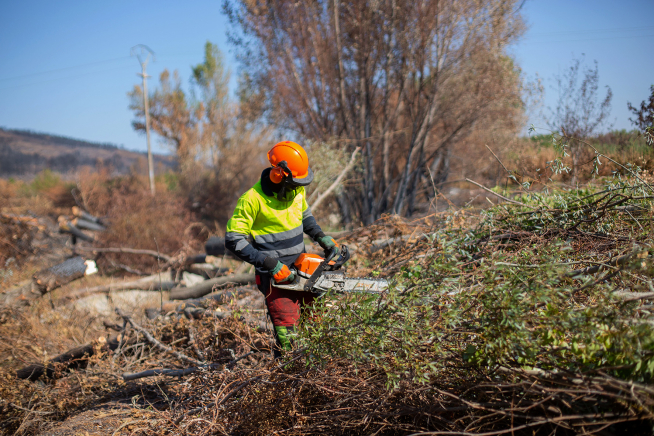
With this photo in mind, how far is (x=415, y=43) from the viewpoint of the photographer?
29.1 feet

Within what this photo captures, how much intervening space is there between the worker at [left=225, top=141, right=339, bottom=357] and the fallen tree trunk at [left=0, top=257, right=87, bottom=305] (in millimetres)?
4953

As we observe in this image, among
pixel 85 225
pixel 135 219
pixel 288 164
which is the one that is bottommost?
pixel 85 225

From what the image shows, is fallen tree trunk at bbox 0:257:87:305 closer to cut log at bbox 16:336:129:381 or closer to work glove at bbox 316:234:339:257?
cut log at bbox 16:336:129:381

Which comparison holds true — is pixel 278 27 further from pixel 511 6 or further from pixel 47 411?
pixel 47 411

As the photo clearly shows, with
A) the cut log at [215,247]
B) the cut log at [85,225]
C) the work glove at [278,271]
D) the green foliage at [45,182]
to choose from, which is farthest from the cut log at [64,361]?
the green foliage at [45,182]

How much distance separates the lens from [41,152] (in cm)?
4434

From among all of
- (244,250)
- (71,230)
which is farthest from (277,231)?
(71,230)

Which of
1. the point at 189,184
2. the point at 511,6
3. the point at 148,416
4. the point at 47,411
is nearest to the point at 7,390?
the point at 47,411

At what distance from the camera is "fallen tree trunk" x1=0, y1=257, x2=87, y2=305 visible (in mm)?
5770

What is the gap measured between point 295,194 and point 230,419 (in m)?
1.65

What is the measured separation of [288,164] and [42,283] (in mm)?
5514

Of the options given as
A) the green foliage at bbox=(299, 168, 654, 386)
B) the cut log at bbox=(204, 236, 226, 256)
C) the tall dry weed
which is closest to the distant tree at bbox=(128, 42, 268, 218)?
the tall dry weed

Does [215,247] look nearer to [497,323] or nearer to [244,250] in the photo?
[244,250]

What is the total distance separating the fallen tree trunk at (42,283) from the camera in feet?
18.9
